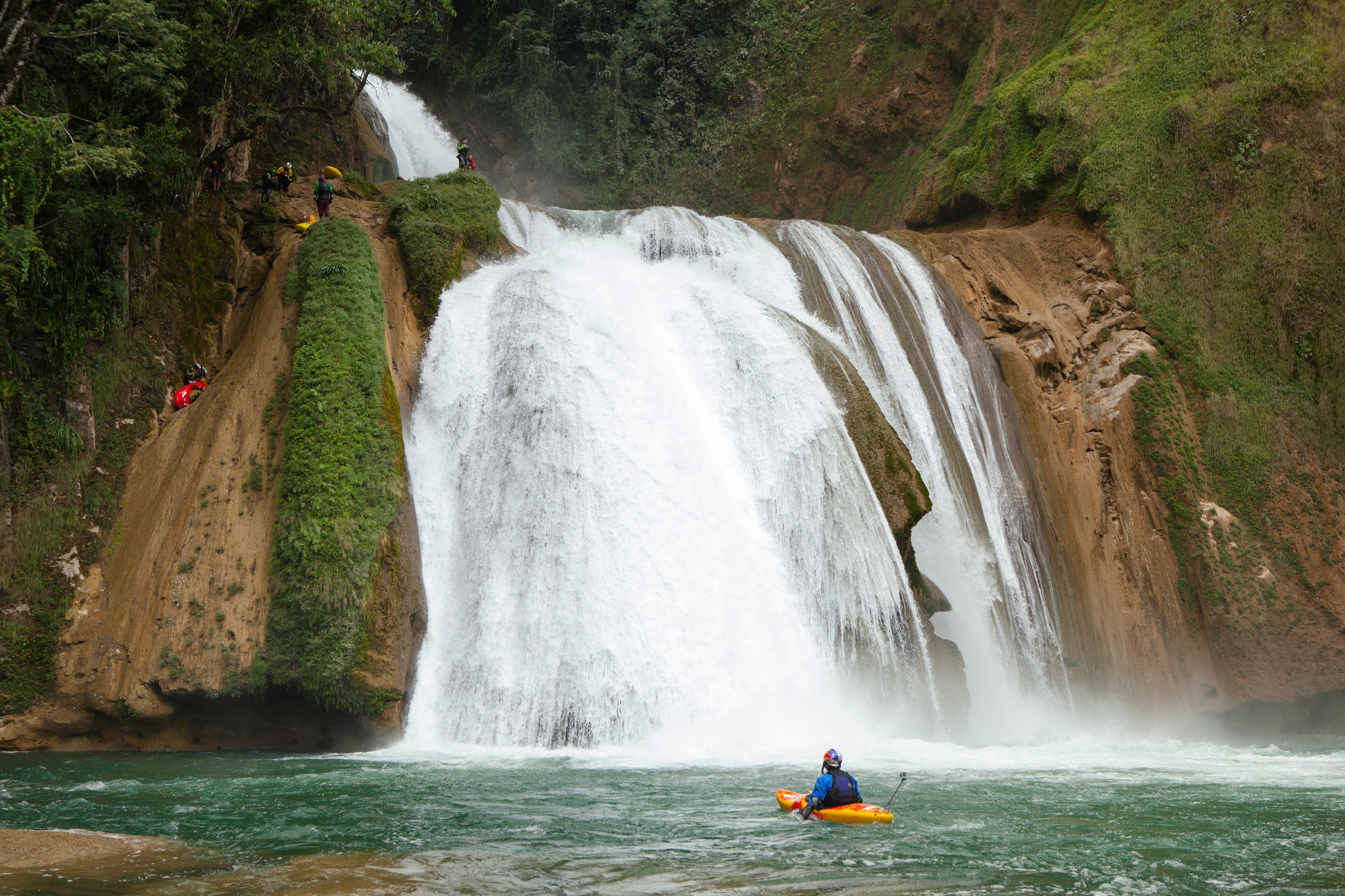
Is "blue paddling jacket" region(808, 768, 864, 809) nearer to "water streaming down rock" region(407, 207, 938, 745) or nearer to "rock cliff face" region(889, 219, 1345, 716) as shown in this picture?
"water streaming down rock" region(407, 207, 938, 745)

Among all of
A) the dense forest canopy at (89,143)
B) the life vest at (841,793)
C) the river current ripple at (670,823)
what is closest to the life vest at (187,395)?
the dense forest canopy at (89,143)

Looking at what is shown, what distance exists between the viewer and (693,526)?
15.0 metres

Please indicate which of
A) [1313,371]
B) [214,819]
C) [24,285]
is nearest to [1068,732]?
[1313,371]

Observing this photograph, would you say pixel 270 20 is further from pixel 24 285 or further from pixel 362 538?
pixel 362 538

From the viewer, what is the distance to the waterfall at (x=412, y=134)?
34938mm

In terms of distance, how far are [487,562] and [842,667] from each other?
19.5 feet

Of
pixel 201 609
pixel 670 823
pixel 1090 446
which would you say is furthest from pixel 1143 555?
pixel 201 609

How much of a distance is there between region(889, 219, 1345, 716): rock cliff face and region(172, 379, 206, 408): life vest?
1693 centimetres

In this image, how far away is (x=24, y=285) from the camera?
13219 millimetres

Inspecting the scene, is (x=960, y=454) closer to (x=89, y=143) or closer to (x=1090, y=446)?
(x=1090, y=446)

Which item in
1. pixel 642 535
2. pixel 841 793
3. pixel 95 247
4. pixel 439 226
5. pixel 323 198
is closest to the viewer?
pixel 841 793

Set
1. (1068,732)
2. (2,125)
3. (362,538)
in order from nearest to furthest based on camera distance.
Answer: (2,125) → (362,538) → (1068,732)

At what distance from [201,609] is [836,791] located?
9381mm

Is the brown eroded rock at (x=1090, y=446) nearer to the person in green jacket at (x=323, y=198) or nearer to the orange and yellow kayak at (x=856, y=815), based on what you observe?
the orange and yellow kayak at (x=856, y=815)
